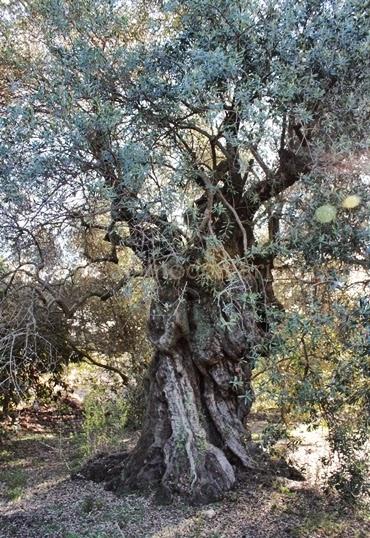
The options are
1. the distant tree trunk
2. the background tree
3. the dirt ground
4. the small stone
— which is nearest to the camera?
the background tree

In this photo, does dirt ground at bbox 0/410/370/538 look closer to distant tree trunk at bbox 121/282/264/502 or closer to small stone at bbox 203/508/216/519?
small stone at bbox 203/508/216/519

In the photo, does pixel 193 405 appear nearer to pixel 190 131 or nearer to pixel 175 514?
pixel 175 514

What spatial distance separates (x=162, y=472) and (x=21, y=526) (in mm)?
1503

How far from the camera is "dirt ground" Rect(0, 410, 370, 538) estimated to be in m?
4.96

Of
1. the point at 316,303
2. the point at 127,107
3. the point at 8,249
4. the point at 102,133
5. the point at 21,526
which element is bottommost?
the point at 21,526

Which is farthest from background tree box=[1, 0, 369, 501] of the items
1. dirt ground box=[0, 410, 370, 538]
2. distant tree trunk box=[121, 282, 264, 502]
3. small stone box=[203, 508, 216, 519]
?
dirt ground box=[0, 410, 370, 538]

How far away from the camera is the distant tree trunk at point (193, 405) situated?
18.6 ft

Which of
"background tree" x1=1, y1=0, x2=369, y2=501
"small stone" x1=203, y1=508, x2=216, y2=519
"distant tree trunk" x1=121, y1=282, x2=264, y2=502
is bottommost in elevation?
"small stone" x1=203, y1=508, x2=216, y2=519

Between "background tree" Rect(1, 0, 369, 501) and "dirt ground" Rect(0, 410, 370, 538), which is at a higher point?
"background tree" Rect(1, 0, 369, 501)

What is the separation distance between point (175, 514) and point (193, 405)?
3.70 ft

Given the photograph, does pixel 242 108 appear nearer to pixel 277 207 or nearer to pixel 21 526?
pixel 277 207

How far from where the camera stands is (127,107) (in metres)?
5.04

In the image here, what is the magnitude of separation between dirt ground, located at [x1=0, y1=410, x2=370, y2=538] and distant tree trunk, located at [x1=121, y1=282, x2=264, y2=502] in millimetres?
255

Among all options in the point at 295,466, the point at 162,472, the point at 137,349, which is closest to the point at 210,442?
the point at 162,472
